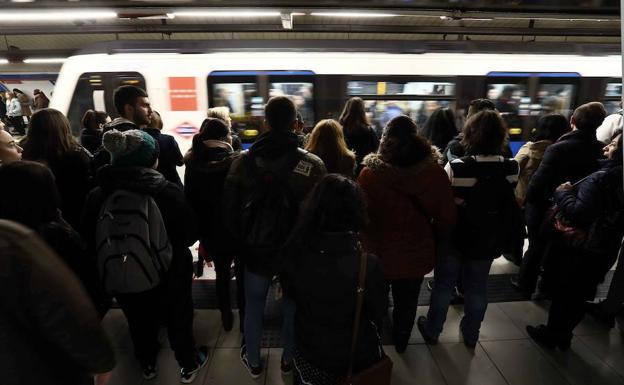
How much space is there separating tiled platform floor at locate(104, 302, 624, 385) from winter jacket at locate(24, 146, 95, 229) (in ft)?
3.68

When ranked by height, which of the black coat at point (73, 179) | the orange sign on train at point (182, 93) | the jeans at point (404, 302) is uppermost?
the orange sign on train at point (182, 93)

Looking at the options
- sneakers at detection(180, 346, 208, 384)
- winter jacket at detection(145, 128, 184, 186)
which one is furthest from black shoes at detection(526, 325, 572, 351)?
winter jacket at detection(145, 128, 184, 186)

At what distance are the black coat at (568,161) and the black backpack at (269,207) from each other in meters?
2.07

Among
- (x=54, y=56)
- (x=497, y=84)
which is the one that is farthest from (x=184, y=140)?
(x=54, y=56)

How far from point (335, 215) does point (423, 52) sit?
4.93 meters

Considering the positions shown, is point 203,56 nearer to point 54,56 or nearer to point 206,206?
point 206,206

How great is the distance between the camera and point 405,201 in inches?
89.7

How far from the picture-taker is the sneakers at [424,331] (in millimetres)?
2838

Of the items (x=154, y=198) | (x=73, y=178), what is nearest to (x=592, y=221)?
(x=154, y=198)

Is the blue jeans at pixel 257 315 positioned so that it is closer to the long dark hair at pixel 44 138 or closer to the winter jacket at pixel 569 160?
the long dark hair at pixel 44 138

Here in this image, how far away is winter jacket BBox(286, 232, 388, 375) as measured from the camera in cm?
157

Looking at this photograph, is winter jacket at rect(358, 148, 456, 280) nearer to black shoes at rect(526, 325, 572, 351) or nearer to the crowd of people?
the crowd of people

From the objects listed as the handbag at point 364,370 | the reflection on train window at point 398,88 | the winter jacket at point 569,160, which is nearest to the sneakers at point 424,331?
the handbag at point 364,370

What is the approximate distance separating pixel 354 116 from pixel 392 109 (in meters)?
2.36
